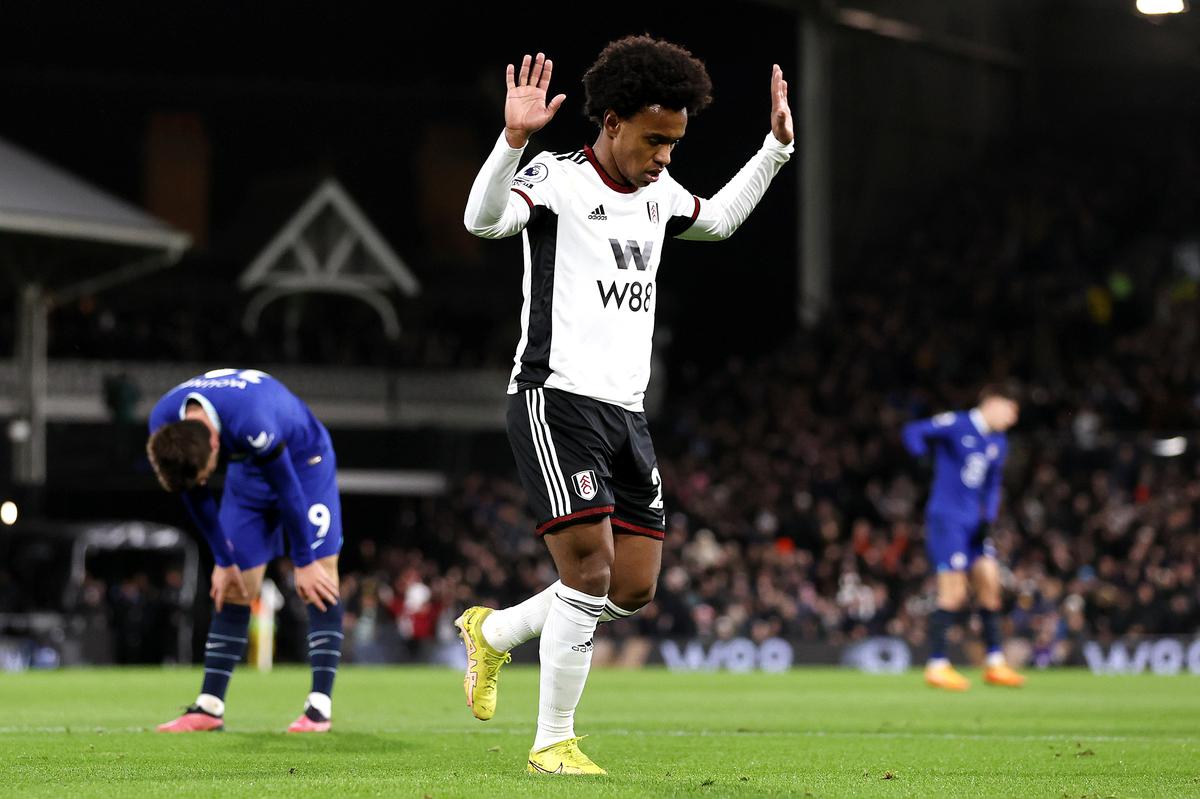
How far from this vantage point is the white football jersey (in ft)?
22.3

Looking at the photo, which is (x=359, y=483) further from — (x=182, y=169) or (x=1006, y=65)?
(x=1006, y=65)

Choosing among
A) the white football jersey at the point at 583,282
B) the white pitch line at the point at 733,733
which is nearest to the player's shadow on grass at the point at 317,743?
the white pitch line at the point at 733,733

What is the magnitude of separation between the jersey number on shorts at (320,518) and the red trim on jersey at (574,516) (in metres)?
2.48

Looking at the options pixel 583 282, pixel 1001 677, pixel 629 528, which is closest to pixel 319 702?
pixel 629 528

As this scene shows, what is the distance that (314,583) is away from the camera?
869cm

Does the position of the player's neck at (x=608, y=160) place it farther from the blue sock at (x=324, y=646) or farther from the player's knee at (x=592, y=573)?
the blue sock at (x=324, y=646)

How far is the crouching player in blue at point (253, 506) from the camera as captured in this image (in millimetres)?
8516

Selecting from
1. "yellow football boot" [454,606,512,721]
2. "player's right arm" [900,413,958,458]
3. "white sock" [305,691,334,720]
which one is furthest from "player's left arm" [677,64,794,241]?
"player's right arm" [900,413,958,458]

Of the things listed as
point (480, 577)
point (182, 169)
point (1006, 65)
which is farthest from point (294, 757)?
point (1006, 65)

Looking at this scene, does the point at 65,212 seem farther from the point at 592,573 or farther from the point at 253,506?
the point at 592,573

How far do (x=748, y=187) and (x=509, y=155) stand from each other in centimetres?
148

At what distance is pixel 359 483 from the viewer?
109 ft

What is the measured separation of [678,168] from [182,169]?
32.7ft

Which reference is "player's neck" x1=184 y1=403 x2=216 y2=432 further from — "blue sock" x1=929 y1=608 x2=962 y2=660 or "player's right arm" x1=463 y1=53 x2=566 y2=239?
"blue sock" x1=929 y1=608 x2=962 y2=660
